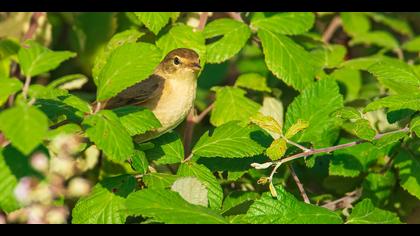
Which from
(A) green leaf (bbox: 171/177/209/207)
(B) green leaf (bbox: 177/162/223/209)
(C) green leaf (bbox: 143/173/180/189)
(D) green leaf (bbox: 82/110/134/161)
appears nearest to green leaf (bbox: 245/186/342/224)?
(A) green leaf (bbox: 171/177/209/207)

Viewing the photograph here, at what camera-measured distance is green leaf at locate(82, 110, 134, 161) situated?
8.91 feet

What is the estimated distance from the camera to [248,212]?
2.80 m

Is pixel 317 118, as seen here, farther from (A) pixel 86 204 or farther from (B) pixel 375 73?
(A) pixel 86 204

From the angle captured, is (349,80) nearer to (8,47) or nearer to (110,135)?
(8,47)

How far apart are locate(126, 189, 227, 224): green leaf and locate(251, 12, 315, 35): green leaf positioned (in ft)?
6.32

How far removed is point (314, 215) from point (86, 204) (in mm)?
996

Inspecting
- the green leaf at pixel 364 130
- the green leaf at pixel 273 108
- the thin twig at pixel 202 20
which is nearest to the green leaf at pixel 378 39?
the green leaf at pixel 273 108

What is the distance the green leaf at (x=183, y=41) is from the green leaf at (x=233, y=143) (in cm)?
96

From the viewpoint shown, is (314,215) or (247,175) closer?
(314,215)

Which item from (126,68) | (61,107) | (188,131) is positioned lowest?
(188,131)

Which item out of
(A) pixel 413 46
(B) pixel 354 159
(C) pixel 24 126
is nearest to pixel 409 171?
(B) pixel 354 159

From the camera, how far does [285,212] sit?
9.25 ft

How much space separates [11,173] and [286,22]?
7.33 feet
